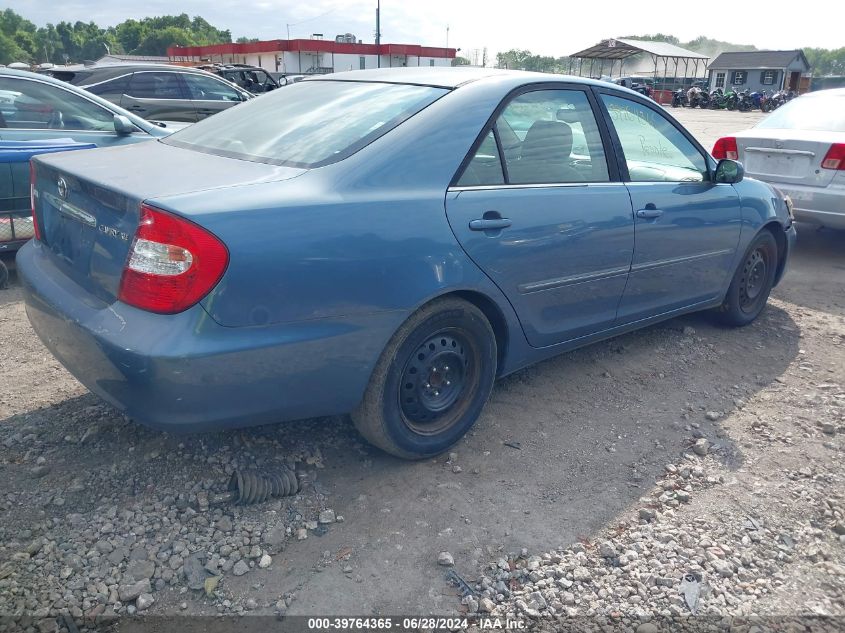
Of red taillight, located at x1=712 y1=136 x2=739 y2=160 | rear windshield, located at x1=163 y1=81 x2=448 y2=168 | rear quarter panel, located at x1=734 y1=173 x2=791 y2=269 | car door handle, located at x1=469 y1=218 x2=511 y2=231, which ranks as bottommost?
rear quarter panel, located at x1=734 y1=173 x2=791 y2=269

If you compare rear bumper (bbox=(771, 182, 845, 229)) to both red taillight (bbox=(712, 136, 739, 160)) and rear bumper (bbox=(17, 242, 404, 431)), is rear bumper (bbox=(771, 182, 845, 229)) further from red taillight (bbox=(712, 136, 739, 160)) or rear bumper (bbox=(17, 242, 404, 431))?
rear bumper (bbox=(17, 242, 404, 431))

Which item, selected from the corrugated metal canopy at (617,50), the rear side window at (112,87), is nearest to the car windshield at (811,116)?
the rear side window at (112,87)

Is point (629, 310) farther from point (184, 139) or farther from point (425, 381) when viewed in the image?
point (184, 139)

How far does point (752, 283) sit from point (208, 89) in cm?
927

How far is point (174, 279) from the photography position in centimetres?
233

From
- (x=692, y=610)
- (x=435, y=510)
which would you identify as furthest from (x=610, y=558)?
(x=435, y=510)

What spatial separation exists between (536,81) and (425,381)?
5.15 feet

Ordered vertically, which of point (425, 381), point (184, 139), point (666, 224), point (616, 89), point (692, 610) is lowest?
point (692, 610)

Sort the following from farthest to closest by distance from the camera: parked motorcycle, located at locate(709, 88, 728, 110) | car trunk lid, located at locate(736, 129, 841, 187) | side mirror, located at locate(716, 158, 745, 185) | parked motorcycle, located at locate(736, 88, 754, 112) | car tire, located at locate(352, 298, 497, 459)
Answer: parked motorcycle, located at locate(709, 88, 728, 110), parked motorcycle, located at locate(736, 88, 754, 112), car trunk lid, located at locate(736, 129, 841, 187), side mirror, located at locate(716, 158, 745, 185), car tire, located at locate(352, 298, 497, 459)

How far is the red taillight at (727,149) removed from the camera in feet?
23.1

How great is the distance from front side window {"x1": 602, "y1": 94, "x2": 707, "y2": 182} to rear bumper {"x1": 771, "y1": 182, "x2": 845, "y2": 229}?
2.84 m

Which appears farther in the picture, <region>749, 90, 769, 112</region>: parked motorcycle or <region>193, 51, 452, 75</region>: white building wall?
<region>193, 51, 452, 75</region>: white building wall

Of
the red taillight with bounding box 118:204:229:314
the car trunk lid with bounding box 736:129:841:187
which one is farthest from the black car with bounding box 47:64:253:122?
the red taillight with bounding box 118:204:229:314

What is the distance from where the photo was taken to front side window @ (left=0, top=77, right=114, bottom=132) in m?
5.75
